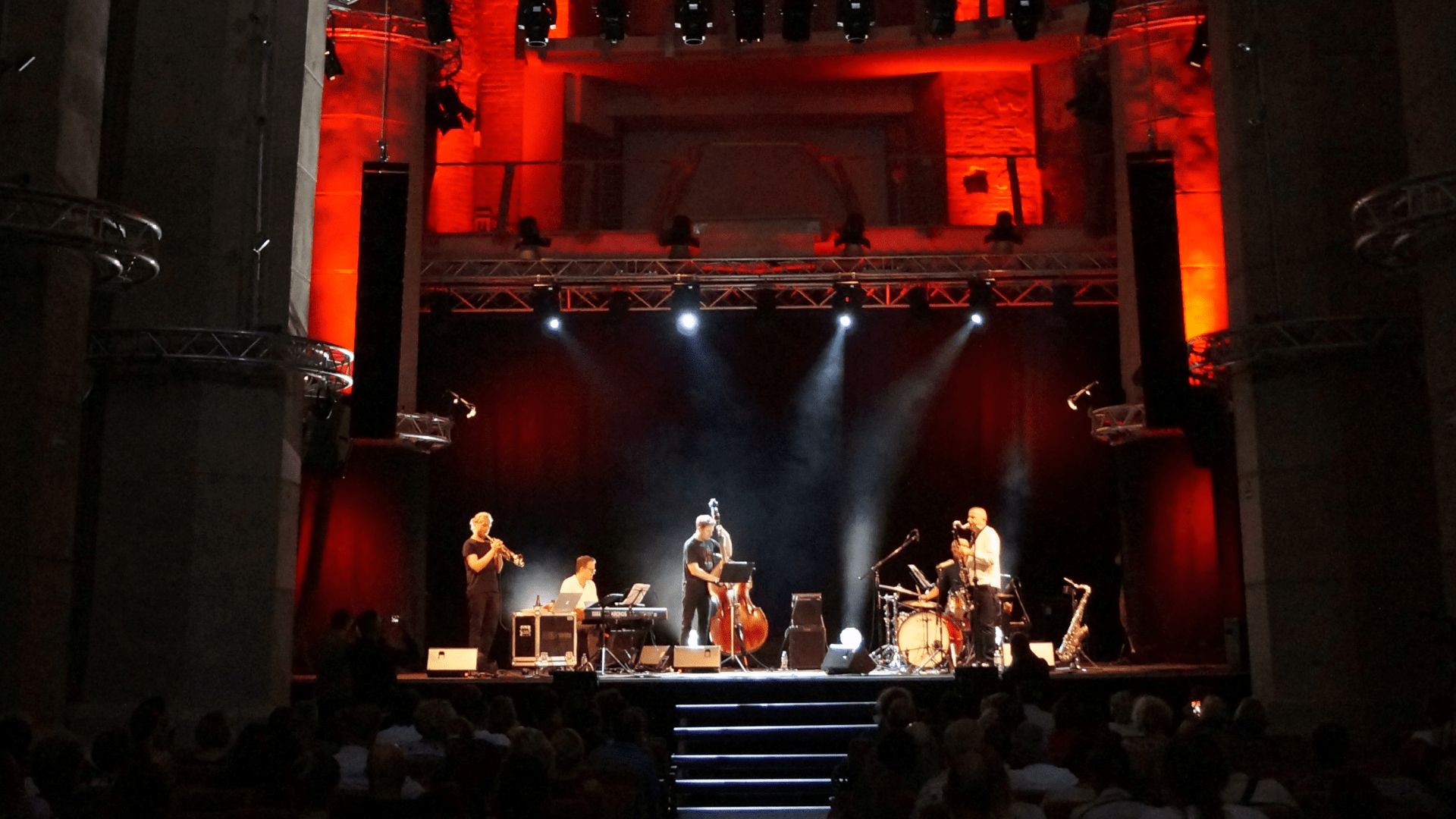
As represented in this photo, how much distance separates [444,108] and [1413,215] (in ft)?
35.8

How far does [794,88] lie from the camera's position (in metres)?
19.5

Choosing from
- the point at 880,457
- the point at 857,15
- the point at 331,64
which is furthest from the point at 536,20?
the point at 880,457

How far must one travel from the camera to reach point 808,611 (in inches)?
539

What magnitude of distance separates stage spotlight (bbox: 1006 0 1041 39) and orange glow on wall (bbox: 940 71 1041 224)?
4.11m

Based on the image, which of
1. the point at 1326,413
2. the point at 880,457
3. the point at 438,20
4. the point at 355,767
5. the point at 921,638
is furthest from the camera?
the point at 880,457

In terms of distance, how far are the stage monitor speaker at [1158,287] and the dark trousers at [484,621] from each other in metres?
6.51

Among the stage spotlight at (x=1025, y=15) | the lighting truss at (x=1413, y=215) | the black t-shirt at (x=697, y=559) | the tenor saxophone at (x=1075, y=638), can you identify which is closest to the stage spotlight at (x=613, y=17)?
the stage spotlight at (x=1025, y=15)

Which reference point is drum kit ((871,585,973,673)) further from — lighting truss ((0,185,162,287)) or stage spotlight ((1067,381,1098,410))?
lighting truss ((0,185,162,287))

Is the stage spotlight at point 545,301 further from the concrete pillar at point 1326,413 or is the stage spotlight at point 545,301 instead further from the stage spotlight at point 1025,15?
the concrete pillar at point 1326,413

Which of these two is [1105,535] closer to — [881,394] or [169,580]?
[881,394]

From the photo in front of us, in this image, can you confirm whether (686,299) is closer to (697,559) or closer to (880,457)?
(880,457)

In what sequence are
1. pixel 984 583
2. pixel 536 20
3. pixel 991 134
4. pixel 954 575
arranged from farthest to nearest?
pixel 991 134 → pixel 536 20 → pixel 954 575 → pixel 984 583

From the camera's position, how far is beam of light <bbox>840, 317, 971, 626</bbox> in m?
16.4

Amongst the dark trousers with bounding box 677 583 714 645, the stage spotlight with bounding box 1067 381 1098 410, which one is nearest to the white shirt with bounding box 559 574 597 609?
the dark trousers with bounding box 677 583 714 645
